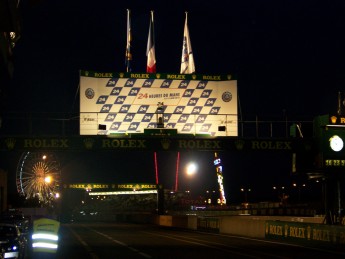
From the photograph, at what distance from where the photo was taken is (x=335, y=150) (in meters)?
32.3

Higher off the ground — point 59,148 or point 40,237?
point 59,148

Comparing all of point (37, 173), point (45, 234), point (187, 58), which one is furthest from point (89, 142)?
point (37, 173)

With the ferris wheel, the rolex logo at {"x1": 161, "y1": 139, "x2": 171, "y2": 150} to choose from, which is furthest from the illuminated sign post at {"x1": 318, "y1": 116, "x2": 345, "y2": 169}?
the ferris wheel

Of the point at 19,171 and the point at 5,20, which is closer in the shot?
the point at 5,20

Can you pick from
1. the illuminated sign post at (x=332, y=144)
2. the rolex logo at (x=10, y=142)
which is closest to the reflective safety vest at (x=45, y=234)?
the rolex logo at (x=10, y=142)

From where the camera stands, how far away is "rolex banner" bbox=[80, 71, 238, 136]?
3472 centimetres

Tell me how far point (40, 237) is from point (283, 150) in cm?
1813

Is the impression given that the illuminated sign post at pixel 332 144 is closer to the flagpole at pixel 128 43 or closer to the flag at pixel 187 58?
the flag at pixel 187 58

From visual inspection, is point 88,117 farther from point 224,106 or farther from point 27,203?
point 27,203

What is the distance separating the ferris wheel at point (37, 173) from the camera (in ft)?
260

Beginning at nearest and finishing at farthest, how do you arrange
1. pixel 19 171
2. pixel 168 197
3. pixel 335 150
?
pixel 335 150 < pixel 19 171 < pixel 168 197

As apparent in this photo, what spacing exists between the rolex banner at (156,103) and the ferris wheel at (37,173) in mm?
45051

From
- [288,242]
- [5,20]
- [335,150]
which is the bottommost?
[288,242]

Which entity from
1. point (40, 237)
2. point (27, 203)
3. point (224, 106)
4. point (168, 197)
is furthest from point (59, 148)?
point (168, 197)
